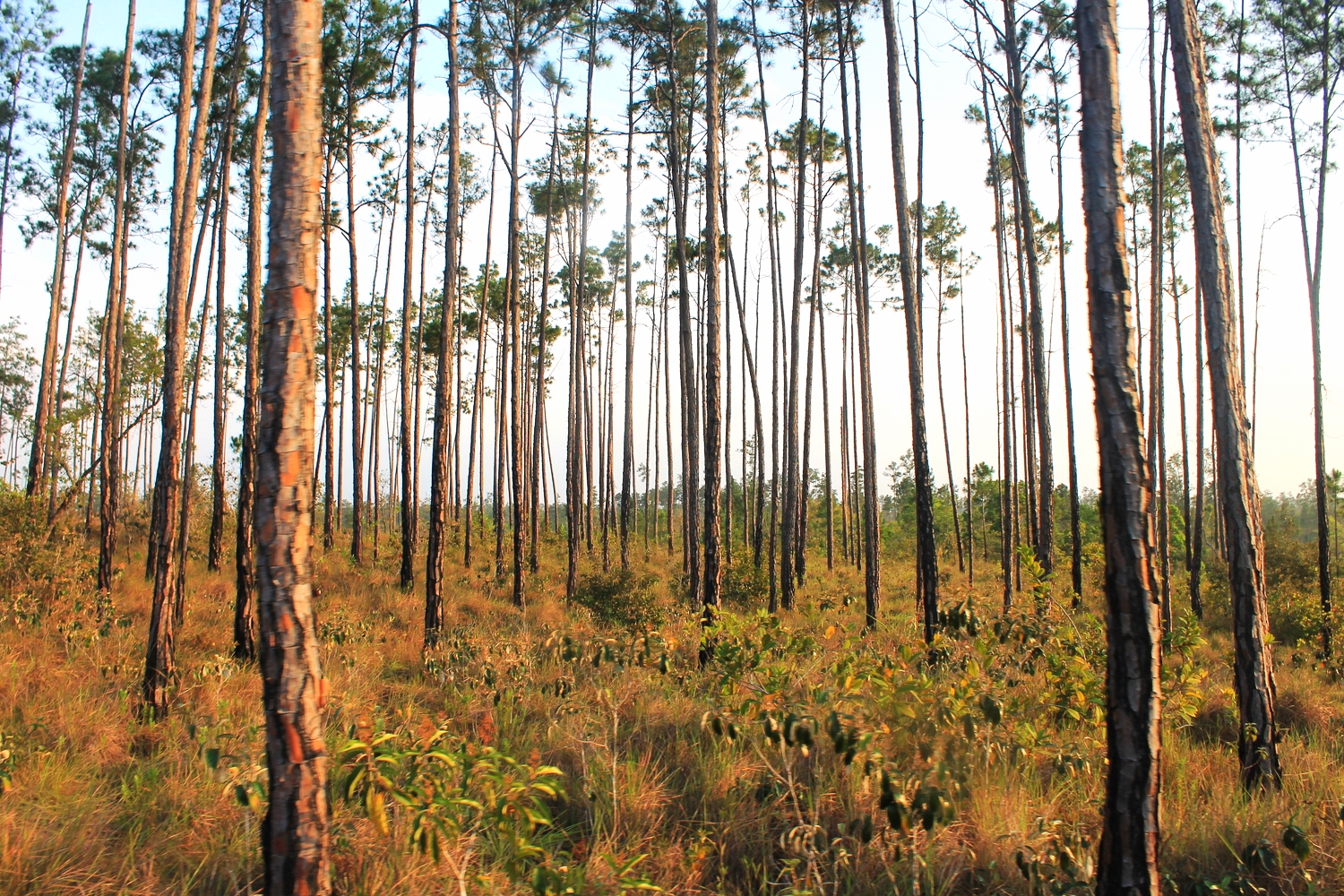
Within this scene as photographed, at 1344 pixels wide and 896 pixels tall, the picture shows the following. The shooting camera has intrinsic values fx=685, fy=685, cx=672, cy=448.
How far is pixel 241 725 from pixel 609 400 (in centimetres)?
2151

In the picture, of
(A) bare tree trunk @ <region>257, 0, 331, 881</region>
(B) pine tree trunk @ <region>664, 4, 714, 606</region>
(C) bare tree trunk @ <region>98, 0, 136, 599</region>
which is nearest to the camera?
(A) bare tree trunk @ <region>257, 0, 331, 881</region>

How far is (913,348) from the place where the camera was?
841 cm

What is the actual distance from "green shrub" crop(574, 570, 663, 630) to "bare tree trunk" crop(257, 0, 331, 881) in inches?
309

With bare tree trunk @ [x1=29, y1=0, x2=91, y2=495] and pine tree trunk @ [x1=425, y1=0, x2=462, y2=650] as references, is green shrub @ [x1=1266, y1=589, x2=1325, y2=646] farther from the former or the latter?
bare tree trunk @ [x1=29, y1=0, x2=91, y2=495]

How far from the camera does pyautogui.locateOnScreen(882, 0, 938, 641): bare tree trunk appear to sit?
820 centimetres

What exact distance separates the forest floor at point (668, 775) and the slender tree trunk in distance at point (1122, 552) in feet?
1.04

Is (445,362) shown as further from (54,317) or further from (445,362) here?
(54,317)

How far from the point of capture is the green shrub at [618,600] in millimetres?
10602

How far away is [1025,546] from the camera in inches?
193

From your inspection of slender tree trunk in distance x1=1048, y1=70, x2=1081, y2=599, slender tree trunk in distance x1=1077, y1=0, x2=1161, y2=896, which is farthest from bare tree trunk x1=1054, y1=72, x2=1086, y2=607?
slender tree trunk in distance x1=1077, y1=0, x2=1161, y2=896

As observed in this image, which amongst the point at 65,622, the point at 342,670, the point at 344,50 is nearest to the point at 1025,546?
the point at 342,670

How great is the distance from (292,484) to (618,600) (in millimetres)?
8850

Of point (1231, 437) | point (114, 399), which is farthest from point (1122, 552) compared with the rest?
point (114, 399)

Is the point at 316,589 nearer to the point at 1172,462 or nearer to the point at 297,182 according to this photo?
the point at 297,182
